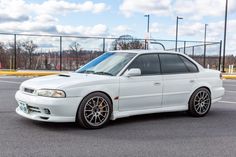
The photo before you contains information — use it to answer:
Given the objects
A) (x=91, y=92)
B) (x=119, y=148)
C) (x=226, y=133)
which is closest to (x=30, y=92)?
(x=91, y=92)

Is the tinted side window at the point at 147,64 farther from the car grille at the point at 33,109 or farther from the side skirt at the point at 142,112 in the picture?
the car grille at the point at 33,109

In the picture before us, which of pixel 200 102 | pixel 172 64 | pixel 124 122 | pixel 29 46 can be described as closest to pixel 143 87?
pixel 124 122

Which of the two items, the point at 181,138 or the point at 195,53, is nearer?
the point at 181,138

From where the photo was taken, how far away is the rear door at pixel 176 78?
7531mm

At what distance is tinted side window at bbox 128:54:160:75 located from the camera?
729cm

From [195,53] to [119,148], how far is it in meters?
27.5

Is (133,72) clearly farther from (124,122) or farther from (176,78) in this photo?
(176,78)

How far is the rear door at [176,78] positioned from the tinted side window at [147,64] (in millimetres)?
146

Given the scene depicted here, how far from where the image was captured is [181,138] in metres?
6.04

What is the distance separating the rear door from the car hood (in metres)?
1.39

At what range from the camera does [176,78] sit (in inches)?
302

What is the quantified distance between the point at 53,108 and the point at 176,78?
2.84m

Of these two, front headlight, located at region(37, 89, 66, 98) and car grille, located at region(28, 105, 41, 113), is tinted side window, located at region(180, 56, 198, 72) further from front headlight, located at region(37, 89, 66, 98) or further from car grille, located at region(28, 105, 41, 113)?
car grille, located at region(28, 105, 41, 113)

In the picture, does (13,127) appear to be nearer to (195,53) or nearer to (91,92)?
(91,92)
